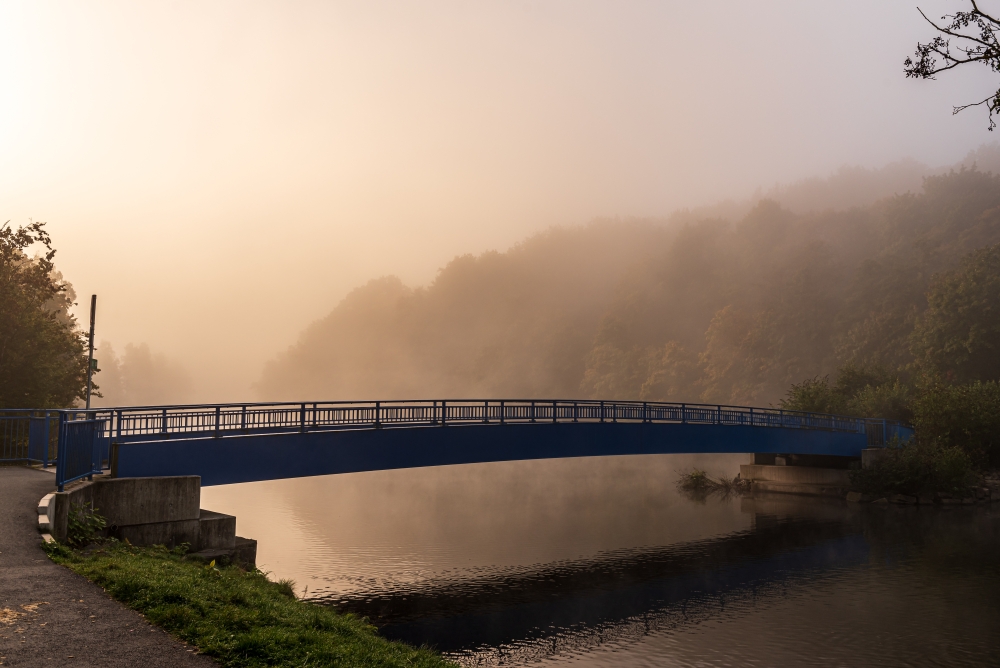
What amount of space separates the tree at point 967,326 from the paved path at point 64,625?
6973 centimetres

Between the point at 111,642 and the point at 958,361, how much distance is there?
236 ft

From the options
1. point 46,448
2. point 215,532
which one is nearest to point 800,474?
point 215,532

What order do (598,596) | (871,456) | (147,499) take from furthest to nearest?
(871,456)
(598,596)
(147,499)

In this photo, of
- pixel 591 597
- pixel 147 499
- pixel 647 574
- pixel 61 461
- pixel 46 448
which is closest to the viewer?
pixel 61 461

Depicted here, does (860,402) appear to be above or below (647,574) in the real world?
above

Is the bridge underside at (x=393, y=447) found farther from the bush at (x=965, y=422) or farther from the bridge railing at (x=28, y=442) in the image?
the bush at (x=965, y=422)

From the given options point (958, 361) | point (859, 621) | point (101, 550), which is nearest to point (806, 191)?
point (958, 361)

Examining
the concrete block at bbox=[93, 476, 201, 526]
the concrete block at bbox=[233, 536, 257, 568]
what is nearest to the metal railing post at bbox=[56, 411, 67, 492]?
the concrete block at bbox=[93, 476, 201, 526]

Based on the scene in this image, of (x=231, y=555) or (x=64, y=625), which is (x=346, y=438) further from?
(x=64, y=625)

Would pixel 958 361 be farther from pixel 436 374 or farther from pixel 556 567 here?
pixel 436 374

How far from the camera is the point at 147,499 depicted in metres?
18.7

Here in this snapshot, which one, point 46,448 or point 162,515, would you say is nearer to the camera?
point 162,515

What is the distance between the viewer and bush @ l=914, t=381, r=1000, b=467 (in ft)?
153

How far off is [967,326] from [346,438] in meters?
62.1
